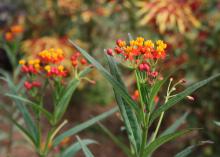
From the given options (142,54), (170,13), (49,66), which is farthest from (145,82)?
(170,13)

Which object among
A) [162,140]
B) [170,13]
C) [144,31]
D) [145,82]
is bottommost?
[144,31]

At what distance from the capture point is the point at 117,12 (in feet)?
12.7

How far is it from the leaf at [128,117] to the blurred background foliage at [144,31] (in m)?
1.17

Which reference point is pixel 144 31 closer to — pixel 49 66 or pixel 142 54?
pixel 49 66

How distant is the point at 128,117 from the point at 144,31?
2.32 metres

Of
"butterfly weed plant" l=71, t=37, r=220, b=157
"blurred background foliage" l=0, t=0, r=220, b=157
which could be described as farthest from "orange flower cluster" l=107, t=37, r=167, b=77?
"blurred background foliage" l=0, t=0, r=220, b=157

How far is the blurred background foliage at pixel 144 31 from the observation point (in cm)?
332

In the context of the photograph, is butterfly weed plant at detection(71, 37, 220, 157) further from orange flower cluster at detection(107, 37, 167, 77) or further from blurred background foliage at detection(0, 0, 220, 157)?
blurred background foliage at detection(0, 0, 220, 157)

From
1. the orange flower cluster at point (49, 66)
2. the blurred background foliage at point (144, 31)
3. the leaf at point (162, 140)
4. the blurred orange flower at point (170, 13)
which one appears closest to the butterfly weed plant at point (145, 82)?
the leaf at point (162, 140)

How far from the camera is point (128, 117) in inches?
57.3

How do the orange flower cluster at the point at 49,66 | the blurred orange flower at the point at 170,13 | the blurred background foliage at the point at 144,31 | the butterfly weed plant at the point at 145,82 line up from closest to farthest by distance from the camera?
the butterfly weed plant at the point at 145,82 → the orange flower cluster at the point at 49,66 → the blurred orange flower at the point at 170,13 → the blurred background foliage at the point at 144,31

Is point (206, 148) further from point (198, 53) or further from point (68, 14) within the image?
point (68, 14)

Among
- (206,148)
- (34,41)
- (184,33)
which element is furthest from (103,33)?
(206,148)

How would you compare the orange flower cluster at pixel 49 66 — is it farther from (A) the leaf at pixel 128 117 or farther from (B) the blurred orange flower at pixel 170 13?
(B) the blurred orange flower at pixel 170 13
